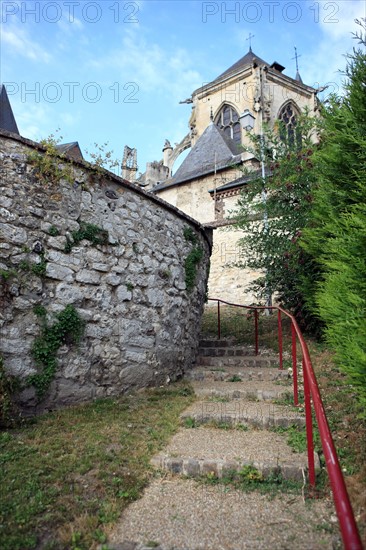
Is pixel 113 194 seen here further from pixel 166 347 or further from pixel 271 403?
pixel 271 403

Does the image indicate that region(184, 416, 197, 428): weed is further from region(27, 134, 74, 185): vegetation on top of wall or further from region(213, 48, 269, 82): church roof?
region(213, 48, 269, 82): church roof

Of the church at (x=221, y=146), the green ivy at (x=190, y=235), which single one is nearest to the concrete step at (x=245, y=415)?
the green ivy at (x=190, y=235)

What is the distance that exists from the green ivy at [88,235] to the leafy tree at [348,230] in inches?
94.3

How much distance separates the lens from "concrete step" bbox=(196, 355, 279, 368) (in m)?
5.68

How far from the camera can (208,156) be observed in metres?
20.2

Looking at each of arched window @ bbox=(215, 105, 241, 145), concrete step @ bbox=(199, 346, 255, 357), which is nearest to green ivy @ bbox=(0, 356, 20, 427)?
concrete step @ bbox=(199, 346, 255, 357)

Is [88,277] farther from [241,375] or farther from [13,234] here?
[241,375]

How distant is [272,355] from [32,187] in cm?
458

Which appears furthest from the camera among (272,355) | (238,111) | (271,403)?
(238,111)

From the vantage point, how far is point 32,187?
3.64 meters

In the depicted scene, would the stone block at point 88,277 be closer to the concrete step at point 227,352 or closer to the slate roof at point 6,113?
the concrete step at point 227,352

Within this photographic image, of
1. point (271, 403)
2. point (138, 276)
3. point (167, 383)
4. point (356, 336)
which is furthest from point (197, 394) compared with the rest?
point (356, 336)

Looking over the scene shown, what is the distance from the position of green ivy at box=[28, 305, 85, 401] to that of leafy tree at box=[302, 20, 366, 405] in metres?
2.46

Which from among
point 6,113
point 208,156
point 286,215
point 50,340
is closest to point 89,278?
point 50,340
